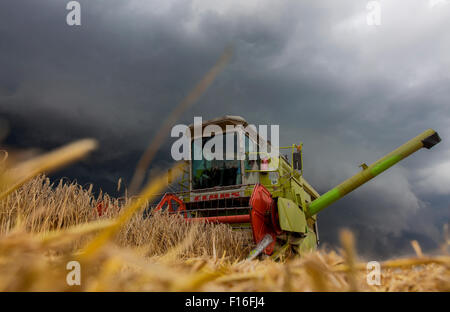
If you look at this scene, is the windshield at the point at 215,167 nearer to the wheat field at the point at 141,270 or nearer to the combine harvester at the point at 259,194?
the combine harvester at the point at 259,194

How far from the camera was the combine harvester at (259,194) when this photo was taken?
464 centimetres

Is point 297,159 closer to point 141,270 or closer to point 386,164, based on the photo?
point 386,164

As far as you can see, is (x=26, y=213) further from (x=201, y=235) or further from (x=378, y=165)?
(x=378, y=165)

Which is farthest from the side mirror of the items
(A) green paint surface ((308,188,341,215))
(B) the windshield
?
(B) the windshield

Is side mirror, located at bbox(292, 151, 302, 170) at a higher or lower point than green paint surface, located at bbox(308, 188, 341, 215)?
higher

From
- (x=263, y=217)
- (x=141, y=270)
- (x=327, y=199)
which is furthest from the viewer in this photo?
(x=327, y=199)

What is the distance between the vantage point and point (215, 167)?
688cm

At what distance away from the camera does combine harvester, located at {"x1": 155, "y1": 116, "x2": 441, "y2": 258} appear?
4.64 metres

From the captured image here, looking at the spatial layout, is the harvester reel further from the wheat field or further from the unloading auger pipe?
the wheat field

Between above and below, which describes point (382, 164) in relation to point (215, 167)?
below

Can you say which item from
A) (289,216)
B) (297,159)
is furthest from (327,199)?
(289,216)

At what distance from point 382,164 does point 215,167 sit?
3.41m

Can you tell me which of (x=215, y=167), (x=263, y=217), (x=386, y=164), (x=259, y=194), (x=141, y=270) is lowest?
(x=141, y=270)
